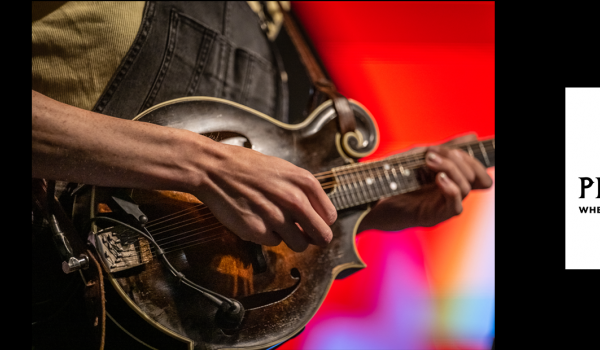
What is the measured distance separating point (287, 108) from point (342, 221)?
27cm

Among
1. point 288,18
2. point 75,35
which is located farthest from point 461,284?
point 75,35

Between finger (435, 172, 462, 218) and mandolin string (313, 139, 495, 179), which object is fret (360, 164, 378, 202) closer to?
mandolin string (313, 139, 495, 179)

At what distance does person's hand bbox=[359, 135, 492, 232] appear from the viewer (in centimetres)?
69

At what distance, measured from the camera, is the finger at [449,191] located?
680 mm

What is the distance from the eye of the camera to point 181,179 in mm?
491

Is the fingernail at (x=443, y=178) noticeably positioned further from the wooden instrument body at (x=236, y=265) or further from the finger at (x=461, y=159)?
the wooden instrument body at (x=236, y=265)

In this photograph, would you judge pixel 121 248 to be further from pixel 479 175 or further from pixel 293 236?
pixel 479 175

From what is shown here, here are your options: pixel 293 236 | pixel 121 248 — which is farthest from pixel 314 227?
pixel 121 248

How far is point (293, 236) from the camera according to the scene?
1.76 feet

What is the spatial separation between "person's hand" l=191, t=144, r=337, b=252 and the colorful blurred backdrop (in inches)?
9.1

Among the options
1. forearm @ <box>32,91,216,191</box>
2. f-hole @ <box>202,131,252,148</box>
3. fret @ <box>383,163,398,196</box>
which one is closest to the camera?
forearm @ <box>32,91,216,191</box>

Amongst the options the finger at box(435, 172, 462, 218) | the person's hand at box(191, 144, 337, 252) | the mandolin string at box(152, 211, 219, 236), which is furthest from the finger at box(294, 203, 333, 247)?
the finger at box(435, 172, 462, 218)

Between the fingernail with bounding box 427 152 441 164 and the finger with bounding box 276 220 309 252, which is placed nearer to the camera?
the finger with bounding box 276 220 309 252

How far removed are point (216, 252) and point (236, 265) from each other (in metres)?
0.03
